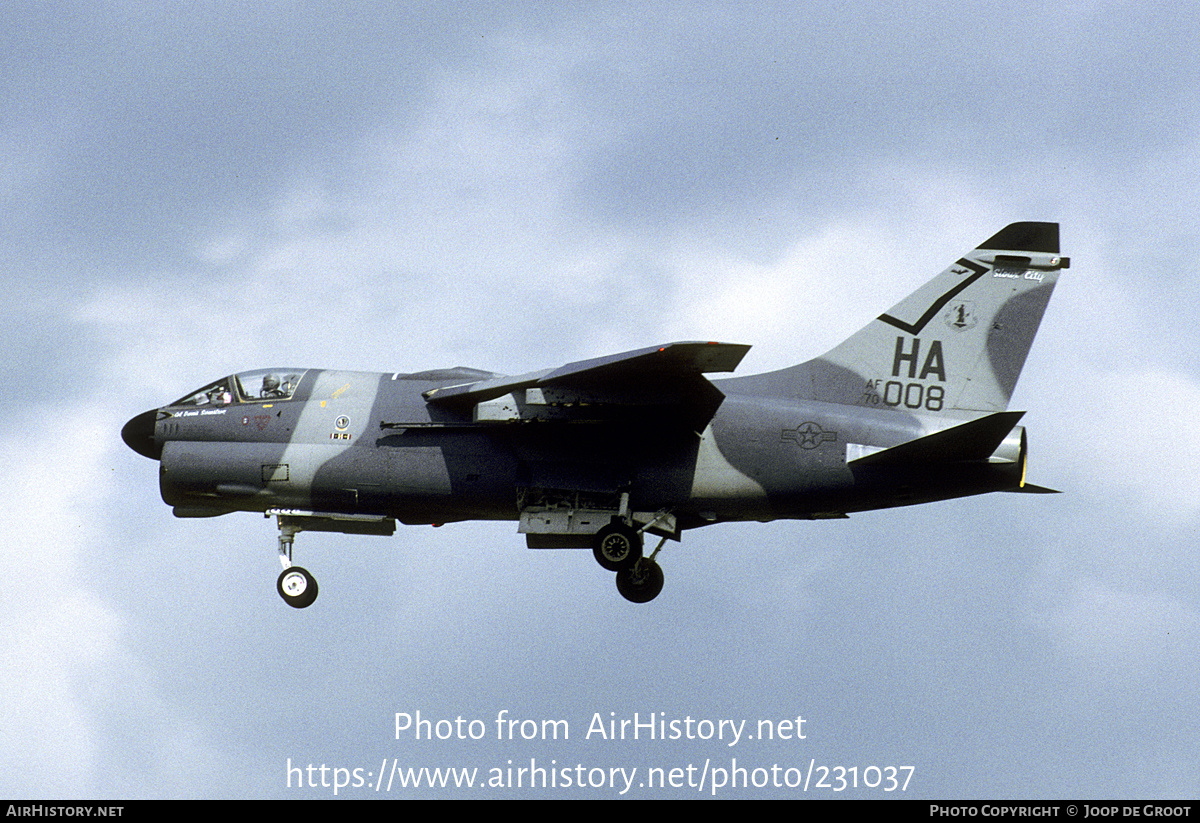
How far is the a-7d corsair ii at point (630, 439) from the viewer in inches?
906

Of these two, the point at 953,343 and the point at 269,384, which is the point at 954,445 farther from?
the point at 269,384

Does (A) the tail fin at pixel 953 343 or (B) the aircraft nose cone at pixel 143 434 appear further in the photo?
(B) the aircraft nose cone at pixel 143 434

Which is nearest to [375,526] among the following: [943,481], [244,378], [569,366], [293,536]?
[293,536]

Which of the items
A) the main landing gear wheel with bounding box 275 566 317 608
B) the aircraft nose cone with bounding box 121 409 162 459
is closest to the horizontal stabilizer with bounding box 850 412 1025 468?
the main landing gear wheel with bounding box 275 566 317 608

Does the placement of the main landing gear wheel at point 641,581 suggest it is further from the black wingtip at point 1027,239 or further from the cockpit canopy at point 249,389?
the black wingtip at point 1027,239

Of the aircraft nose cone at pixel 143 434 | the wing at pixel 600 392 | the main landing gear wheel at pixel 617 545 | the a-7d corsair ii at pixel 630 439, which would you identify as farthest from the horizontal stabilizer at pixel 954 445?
the aircraft nose cone at pixel 143 434

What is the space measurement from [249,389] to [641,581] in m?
7.14

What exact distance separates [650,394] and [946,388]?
505 centimetres

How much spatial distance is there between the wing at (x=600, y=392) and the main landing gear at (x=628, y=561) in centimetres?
198

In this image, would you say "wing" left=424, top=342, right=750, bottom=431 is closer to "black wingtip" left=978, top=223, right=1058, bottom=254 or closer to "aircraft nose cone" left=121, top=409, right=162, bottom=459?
"aircraft nose cone" left=121, top=409, right=162, bottom=459

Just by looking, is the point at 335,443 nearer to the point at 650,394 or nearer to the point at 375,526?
the point at 375,526

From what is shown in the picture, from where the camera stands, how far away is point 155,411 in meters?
25.0

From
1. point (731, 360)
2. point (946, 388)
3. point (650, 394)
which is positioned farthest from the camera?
point (946, 388)

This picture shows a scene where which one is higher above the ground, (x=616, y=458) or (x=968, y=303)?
(x=968, y=303)
